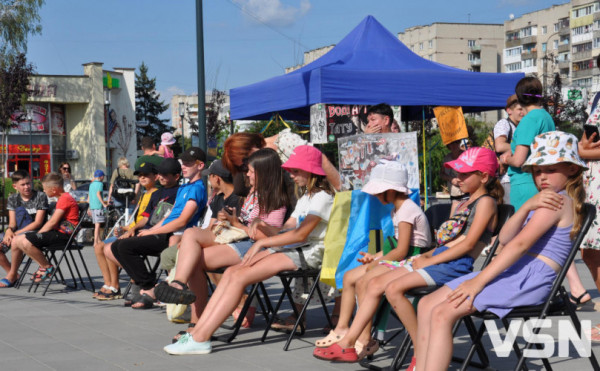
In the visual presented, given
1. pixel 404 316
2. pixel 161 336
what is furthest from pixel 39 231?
pixel 404 316

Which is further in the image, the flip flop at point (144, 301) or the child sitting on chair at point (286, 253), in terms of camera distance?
the flip flop at point (144, 301)

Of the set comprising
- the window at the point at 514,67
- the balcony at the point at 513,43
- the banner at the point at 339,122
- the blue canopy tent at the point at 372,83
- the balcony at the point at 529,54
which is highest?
the balcony at the point at 513,43

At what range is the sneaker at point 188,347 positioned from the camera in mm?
5570

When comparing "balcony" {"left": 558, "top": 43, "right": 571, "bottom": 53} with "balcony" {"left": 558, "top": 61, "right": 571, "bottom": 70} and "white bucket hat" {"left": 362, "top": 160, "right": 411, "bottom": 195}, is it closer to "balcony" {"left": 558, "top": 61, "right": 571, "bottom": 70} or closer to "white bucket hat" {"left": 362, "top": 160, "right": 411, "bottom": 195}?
"balcony" {"left": 558, "top": 61, "right": 571, "bottom": 70}

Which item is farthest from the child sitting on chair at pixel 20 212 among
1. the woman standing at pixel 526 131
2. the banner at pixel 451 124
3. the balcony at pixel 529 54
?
the balcony at pixel 529 54

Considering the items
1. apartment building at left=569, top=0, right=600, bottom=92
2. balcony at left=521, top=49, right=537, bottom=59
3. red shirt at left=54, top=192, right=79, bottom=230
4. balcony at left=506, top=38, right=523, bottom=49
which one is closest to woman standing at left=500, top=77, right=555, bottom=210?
red shirt at left=54, top=192, right=79, bottom=230

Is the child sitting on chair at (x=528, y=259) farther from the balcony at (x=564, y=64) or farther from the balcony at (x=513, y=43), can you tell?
the balcony at (x=513, y=43)

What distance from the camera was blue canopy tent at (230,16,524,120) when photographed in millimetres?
9273

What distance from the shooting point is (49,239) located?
30.2 ft

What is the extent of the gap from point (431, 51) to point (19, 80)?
8522 cm

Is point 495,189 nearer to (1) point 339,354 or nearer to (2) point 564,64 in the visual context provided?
(1) point 339,354

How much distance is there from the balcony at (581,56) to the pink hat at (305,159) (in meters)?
97.7

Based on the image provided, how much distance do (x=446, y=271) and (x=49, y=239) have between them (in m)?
5.80

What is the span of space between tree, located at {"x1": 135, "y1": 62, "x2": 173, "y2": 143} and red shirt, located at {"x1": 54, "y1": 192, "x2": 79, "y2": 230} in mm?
69636
